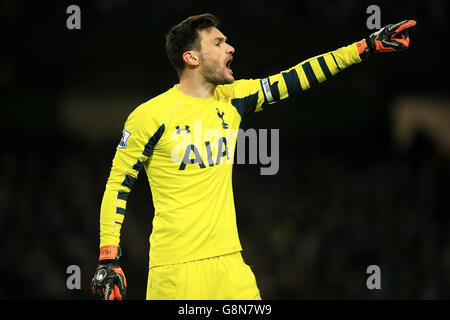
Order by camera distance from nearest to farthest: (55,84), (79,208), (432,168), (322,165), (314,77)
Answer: (314,77)
(79,208)
(432,168)
(322,165)
(55,84)

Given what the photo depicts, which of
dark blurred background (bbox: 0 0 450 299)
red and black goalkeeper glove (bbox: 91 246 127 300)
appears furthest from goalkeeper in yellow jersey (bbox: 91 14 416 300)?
dark blurred background (bbox: 0 0 450 299)

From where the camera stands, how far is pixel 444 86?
42.0 ft

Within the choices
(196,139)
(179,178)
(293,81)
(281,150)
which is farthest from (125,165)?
(281,150)

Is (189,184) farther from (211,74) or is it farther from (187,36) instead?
(187,36)

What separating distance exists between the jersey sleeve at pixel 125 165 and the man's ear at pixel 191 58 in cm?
50

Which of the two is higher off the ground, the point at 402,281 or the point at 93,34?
the point at 93,34

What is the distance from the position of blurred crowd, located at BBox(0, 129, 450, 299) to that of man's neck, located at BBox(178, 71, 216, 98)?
462 cm

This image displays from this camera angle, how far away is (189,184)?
4.55 metres

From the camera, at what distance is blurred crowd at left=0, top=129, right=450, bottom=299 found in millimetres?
9031

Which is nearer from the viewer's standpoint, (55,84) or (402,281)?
(402,281)

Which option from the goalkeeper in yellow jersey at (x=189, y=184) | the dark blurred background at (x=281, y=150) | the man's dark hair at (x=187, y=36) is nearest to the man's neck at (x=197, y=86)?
the goalkeeper in yellow jersey at (x=189, y=184)

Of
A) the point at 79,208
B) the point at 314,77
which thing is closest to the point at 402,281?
the point at 79,208
